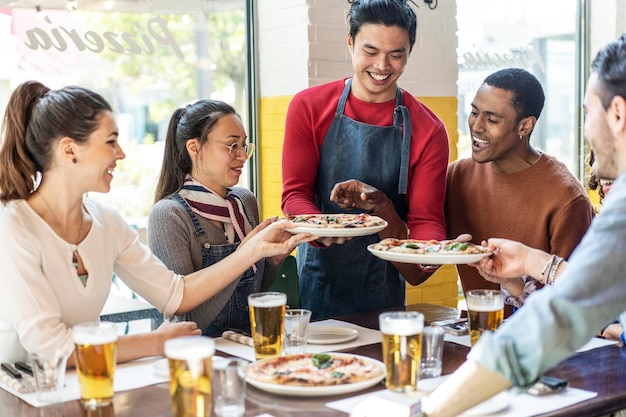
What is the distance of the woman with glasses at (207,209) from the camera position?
274 centimetres

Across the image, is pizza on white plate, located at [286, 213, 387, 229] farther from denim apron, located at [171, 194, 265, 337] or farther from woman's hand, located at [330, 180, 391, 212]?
denim apron, located at [171, 194, 265, 337]

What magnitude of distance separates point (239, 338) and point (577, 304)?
1.17 m

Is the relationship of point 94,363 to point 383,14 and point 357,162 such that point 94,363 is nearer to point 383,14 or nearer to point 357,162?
point 357,162

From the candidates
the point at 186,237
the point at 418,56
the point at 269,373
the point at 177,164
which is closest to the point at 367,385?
the point at 269,373

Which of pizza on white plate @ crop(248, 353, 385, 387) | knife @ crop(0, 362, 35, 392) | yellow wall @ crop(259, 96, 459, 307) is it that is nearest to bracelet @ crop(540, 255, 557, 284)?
pizza on white plate @ crop(248, 353, 385, 387)

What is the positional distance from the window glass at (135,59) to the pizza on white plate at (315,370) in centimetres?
209

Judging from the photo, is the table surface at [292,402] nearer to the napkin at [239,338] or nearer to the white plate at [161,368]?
the white plate at [161,368]

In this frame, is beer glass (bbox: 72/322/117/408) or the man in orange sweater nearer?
beer glass (bbox: 72/322/117/408)

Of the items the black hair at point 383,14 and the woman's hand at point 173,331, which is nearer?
the woman's hand at point 173,331

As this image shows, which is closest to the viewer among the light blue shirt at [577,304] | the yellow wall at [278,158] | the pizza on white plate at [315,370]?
the light blue shirt at [577,304]

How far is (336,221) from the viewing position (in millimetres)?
2744

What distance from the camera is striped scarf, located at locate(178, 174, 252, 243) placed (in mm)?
2824

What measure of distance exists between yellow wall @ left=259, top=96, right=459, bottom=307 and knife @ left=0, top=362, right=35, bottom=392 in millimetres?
2166

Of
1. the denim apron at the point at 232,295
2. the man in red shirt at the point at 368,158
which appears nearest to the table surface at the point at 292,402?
the denim apron at the point at 232,295
